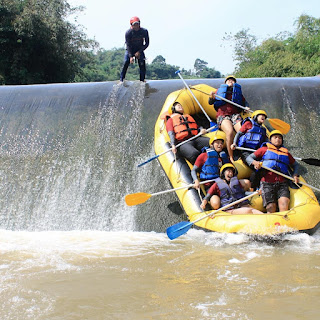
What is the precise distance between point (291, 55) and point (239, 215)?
15498mm

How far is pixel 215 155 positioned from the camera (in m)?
5.86

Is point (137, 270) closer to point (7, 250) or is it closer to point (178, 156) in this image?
point (7, 250)

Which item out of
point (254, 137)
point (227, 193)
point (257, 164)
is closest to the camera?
point (227, 193)

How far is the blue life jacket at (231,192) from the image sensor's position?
17.9 feet

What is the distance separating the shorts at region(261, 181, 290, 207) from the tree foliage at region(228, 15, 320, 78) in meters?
11.7

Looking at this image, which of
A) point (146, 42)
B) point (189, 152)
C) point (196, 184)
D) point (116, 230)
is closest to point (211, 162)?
point (196, 184)

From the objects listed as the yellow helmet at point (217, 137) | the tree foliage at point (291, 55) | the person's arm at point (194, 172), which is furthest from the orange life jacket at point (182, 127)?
the tree foliage at point (291, 55)

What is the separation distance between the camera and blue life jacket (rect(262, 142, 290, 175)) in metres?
5.60

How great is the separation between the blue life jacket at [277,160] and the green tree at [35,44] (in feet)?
45.2

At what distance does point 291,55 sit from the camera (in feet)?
62.6

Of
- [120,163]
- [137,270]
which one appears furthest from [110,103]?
[137,270]

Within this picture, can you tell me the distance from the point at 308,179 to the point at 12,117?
5.08 meters

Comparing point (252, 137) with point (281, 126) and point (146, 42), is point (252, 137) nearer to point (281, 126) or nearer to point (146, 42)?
point (281, 126)

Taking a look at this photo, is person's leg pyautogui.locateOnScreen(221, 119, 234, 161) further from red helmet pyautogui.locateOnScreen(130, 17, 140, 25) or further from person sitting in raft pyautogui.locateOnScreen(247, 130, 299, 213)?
red helmet pyautogui.locateOnScreen(130, 17, 140, 25)
